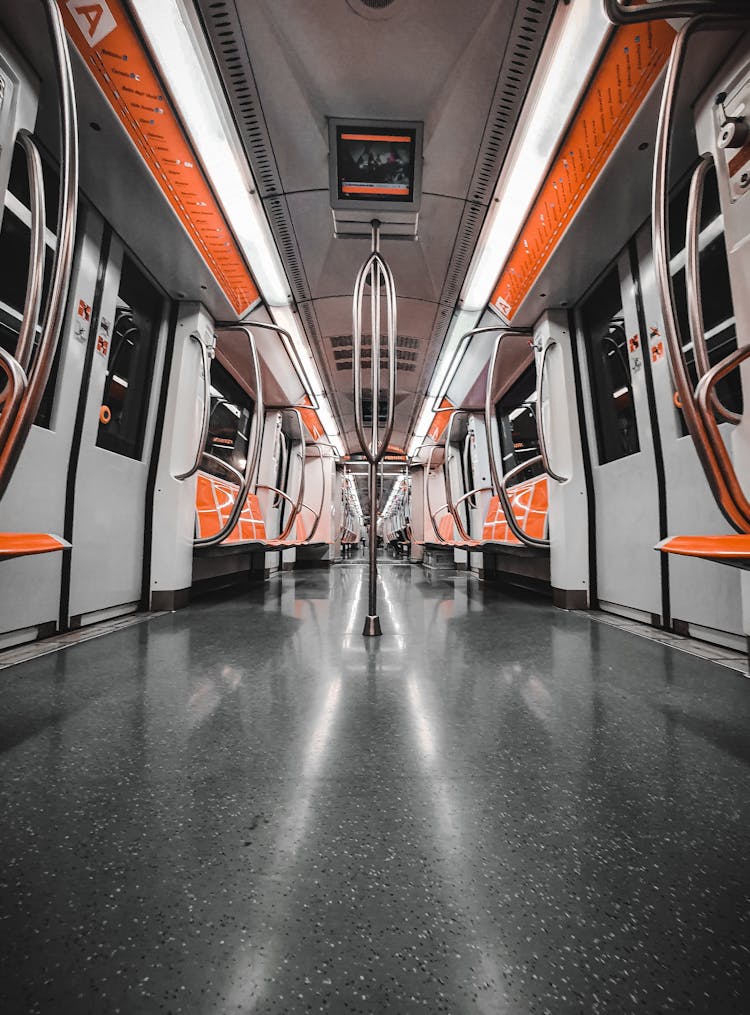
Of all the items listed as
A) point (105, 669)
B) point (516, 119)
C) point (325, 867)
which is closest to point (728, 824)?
point (325, 867)

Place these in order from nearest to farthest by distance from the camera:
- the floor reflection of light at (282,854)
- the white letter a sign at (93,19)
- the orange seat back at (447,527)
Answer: the floor reflection of light at (282,854), the white letter a sign at (93,19), the orange seat back at (447,527)

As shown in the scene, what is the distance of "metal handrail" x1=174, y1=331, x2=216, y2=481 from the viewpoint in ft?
9.52

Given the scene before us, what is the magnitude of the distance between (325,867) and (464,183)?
345cm

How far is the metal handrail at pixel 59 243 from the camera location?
95cm

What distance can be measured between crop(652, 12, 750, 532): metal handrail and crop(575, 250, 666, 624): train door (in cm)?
139

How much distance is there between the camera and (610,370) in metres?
3.25

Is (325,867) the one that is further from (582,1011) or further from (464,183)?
(464,183)

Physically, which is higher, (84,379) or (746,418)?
(84,379)

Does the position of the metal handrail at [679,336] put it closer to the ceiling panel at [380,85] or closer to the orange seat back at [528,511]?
A: the ceiling panel at [380,85]

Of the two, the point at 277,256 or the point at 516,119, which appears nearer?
A: the point at 516,119

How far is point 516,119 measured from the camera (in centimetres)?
232

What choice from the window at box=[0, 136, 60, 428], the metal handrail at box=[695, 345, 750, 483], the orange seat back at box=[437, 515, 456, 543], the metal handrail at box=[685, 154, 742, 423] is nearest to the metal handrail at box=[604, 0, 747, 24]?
the metal handrail at box=[685, 154, 742, 423]

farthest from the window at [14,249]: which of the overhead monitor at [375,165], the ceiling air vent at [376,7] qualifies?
the ceiling air vent at [376,7]

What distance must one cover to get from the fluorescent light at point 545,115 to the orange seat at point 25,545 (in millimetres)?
2853
